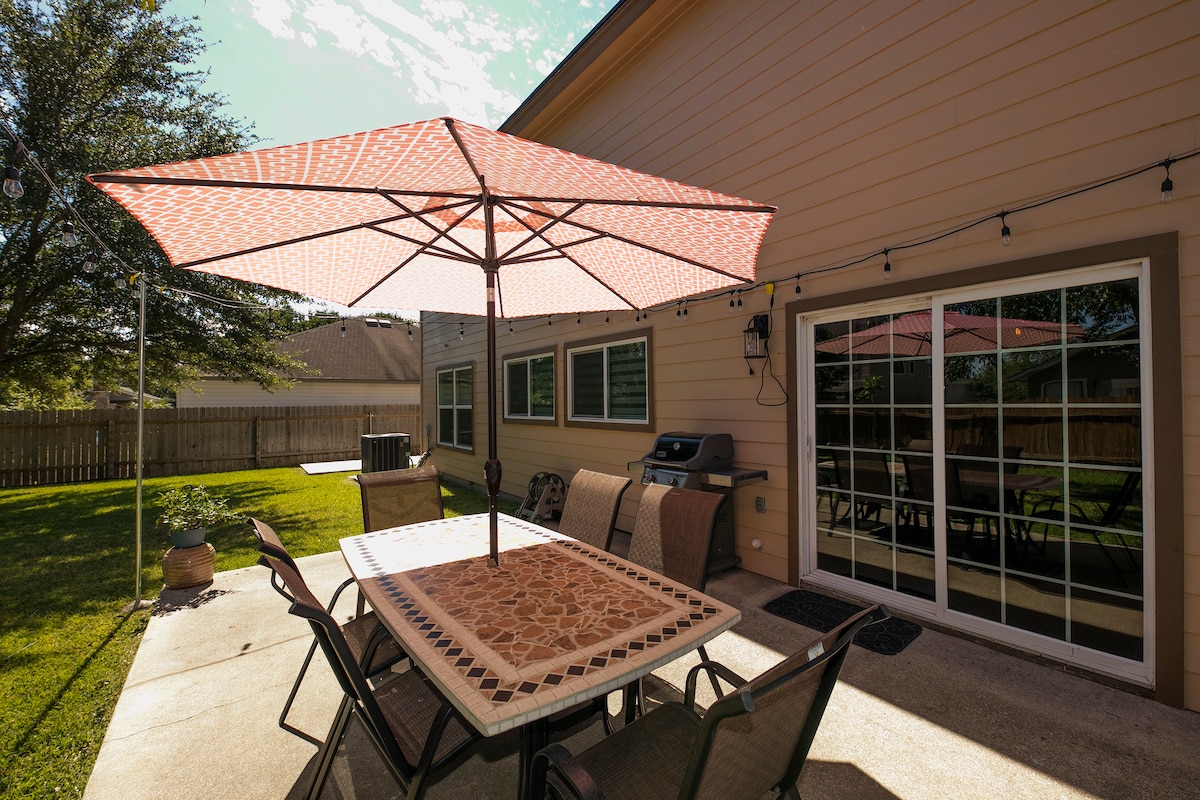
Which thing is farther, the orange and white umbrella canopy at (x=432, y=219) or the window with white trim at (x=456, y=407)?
the window with white trim at (x=456, y=407)

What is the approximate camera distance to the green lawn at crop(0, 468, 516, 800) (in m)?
2.20

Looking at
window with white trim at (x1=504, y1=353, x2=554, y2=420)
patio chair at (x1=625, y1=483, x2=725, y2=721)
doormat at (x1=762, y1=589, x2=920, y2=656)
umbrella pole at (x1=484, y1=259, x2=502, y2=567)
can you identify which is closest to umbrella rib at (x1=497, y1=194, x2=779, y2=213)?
umbrella pole at (x1=484, y1=259, x2=502, y2=567)

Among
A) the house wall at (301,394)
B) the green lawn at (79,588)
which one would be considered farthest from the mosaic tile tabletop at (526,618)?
the house wall at (301,394)

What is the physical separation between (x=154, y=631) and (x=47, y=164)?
761 centimetres

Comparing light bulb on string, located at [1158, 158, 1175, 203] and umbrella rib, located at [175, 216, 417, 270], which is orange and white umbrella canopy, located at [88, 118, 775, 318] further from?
light bulb on string, located at [1158, 158, 1175, 203]

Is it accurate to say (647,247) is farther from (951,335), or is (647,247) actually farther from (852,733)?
(852,733)

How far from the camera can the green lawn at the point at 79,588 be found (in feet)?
7.22

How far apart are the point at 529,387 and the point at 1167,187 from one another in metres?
6.58

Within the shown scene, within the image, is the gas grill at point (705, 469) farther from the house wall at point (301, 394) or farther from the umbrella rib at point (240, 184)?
the house wall at point (301, 394)

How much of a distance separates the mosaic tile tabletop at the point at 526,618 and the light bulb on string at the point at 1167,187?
2.80 metres

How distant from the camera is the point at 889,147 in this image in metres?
3.30

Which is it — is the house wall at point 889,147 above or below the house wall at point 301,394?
above

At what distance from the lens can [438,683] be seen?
1.31 metres

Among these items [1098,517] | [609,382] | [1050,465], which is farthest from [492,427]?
[609,382]
